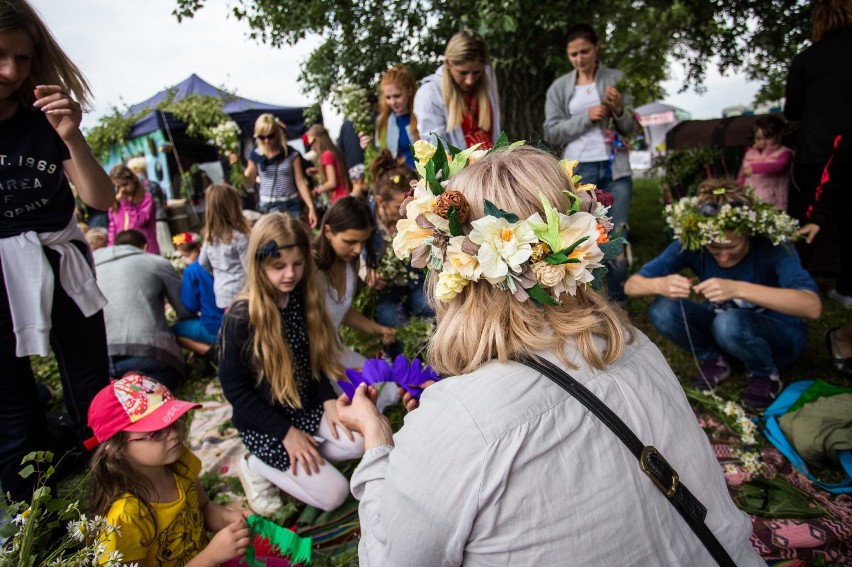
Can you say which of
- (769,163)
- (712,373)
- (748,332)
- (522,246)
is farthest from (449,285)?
(769,163)

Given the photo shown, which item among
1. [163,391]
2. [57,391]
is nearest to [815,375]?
[163,391]

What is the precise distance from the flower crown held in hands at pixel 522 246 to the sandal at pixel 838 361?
2.72 metres

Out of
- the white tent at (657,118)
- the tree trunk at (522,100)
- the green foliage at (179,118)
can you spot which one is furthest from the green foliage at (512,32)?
the white tent at (657,118)

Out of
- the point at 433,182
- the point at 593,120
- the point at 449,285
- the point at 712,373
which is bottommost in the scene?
the point at 712,373

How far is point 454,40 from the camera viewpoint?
3.52 meters

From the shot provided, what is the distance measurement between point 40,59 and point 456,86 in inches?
95.0

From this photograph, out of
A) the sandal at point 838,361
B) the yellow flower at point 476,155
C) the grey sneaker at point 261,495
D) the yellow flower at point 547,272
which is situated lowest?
the grey sneaker at point 261,495

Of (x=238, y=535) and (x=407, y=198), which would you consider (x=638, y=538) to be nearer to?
(x=407, y=198)

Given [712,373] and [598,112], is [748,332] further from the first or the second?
[598,112]

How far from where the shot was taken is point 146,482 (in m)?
1.80

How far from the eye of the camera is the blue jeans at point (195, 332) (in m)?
4.09

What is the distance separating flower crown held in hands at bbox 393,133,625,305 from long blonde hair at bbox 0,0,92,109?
5.32 ft

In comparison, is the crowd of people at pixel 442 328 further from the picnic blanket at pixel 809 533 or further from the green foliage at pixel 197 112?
the green foliage at pixel 197 112

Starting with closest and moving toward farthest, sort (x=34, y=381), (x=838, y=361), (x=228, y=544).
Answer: (x=228, y=544)
(x=34, y=381)
(x=838, y=361)
